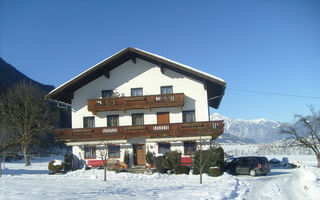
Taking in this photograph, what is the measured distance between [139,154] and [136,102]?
5.41 metres

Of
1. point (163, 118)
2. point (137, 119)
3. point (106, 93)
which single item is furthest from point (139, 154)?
point (106, 93)

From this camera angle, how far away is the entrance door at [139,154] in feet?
86.3

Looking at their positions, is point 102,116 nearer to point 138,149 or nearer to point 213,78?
point 138,149

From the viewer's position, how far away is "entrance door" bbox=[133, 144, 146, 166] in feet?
86.3

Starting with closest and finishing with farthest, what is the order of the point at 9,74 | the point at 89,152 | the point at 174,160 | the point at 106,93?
1. the point at 174,160
2. the point at 89,152
3. the point at 106,93
4. the point at 9,74

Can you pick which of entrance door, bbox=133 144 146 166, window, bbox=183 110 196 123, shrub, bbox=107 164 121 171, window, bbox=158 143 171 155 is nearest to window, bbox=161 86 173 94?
window, bbox=183 110 196 123

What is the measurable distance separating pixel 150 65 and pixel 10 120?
820 inches

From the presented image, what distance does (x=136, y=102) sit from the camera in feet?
84.4

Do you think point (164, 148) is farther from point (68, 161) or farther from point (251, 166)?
point (68, 161)

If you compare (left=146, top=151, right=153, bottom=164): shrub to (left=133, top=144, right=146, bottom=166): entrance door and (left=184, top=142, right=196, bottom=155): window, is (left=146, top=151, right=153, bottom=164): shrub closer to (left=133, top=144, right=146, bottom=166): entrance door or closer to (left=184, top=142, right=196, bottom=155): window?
(left=133, top=144, right=146, bottom=166): entrance door

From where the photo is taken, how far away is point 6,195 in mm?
11117

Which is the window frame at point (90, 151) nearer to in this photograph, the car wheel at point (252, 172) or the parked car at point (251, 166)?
the parked car at point (251, 166)

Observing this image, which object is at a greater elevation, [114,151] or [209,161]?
[114,151]

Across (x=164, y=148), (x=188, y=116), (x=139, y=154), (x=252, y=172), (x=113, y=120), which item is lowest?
(x=252, y=172)
